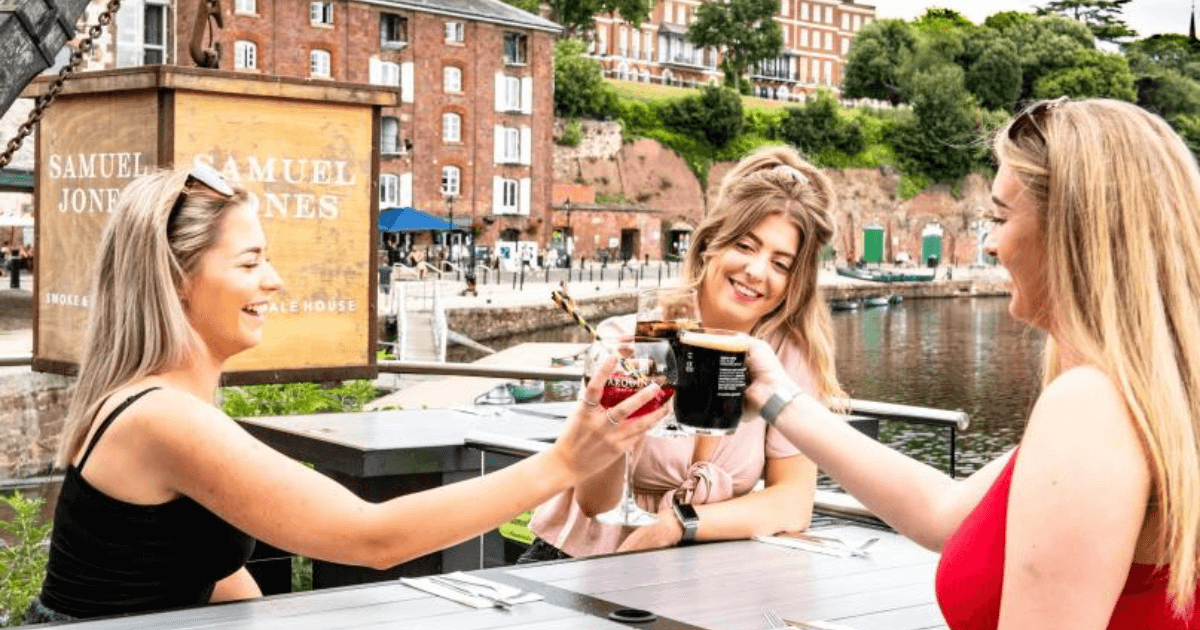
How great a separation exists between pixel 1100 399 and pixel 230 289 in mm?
1228

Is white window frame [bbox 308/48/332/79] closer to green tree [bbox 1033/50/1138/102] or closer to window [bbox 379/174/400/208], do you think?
window [bbox 379/174/400/208]

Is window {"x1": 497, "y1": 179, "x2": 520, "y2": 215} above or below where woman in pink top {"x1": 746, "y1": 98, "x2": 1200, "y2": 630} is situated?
above

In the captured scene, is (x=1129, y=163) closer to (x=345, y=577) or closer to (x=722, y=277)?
(x=722, y=277)

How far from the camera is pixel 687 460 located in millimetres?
2639

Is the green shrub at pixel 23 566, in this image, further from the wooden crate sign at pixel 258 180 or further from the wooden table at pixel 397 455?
the wooden crate sign at pixel 258 180

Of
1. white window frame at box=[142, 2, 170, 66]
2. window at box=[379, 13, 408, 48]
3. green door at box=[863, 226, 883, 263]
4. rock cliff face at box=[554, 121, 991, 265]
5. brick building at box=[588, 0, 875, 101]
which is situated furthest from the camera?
brick building at box=[588, 0, 875, 101]

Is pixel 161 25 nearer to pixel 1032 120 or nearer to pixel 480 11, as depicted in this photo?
pixel 480 11

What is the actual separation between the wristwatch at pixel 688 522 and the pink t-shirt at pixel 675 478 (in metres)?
0.10

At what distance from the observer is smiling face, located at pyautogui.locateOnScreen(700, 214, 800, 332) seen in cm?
272

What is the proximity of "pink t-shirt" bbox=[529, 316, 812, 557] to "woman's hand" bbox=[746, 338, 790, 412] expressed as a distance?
51cm

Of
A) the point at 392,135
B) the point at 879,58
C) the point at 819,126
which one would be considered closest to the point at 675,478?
the point at 392,135

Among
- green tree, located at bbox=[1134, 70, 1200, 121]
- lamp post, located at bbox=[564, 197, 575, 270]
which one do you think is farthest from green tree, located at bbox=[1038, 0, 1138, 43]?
lamp post, located at bbox=[564, 197, 575, 270]

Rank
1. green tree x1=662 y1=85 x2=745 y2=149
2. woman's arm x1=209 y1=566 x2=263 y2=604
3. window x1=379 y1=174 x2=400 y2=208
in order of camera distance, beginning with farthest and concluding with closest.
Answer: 1. green tree x1=662 y1=85 x2=745 y2=149
2. window x1=379 y1=174 x2=400 y2=208
3. woman's arm x1=209 y1=566 x2=263 y2=604

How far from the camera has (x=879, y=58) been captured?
2490 inches
